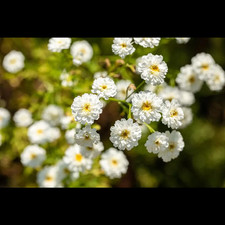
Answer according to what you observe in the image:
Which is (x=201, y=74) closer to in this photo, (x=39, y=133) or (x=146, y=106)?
(x=146, y=106)

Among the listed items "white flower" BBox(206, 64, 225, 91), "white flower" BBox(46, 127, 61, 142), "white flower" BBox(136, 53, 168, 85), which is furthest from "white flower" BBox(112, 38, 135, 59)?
"white flower" BBox(46, 127, 61, 142)

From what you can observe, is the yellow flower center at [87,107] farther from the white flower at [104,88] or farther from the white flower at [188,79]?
the white flower at [188,79]

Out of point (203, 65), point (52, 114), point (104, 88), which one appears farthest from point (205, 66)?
point (52, 114)

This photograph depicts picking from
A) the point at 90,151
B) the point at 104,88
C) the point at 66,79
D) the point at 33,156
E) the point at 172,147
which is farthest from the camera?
the point at 33,156

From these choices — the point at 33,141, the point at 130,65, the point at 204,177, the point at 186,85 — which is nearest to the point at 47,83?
the point at 33,141

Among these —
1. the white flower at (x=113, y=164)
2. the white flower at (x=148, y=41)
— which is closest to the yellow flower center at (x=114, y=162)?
the white flower at (x=113, y=164)
